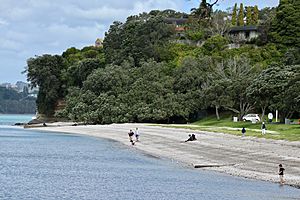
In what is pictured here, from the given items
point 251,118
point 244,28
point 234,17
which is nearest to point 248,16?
point 234,17

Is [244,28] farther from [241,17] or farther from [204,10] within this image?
[204,10]

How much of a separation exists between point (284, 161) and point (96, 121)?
7428cm

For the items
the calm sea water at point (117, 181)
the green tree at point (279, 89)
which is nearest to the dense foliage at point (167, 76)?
the green tree at point (279, 89)

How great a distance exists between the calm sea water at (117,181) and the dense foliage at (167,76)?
25438 millimetres

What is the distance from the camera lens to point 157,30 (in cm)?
12481

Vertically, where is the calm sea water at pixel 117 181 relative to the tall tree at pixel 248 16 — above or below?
below

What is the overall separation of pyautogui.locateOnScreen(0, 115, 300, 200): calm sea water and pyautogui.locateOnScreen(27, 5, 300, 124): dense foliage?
1001 inches

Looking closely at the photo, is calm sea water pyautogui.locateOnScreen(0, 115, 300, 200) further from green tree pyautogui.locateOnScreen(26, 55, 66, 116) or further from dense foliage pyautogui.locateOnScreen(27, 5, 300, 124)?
green tree pyautogui.locateOnScreen(26, 55, 66, 116)

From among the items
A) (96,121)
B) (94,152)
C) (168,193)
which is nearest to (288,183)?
(168,193)

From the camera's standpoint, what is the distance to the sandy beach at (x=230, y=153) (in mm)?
36531

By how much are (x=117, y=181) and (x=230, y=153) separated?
1349 centimetres

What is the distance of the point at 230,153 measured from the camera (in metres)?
46.8

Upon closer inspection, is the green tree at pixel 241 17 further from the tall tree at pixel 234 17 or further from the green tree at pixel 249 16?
the green tree at pixel 249 16

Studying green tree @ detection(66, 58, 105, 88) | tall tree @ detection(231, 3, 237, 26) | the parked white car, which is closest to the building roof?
tall tree @ detection(231, 3, 237, 26)
